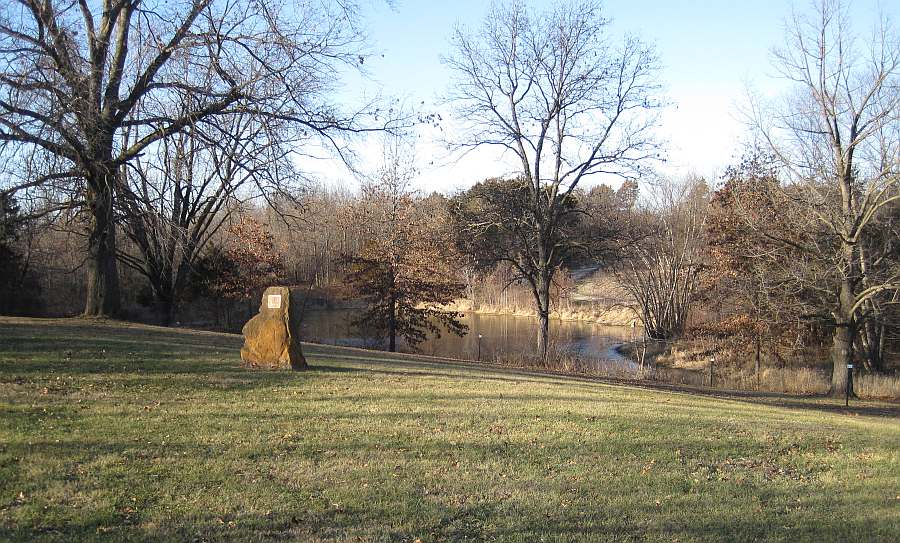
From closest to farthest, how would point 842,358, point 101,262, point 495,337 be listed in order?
1. point 101,262
2. point 842,358
3. point 495,337

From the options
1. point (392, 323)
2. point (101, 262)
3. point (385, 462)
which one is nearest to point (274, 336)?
point (385, 462)

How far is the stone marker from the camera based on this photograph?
10.8 metres

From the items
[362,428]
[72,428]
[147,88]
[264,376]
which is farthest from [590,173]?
[72,428]

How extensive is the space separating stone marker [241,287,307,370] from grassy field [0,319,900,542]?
38 cm

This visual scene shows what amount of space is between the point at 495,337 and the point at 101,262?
725 inches

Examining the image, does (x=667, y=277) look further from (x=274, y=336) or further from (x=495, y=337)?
(x=274, y=336)

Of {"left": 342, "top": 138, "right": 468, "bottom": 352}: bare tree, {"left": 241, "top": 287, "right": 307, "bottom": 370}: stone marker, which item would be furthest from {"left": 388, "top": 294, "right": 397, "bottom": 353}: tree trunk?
{"left": 241, "top": 287, "right": 307, "bottom": 370}: stone marker

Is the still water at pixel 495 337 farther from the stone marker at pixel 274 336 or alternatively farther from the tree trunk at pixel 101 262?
the stone marker at pixel 274 336

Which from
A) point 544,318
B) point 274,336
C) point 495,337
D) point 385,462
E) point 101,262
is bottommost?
point 385,462

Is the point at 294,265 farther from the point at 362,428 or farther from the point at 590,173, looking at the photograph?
the point at 362,428

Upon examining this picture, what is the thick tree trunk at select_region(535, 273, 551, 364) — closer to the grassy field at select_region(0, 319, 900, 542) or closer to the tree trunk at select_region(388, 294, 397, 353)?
the tree trunk at select_region(388, 294, 397, 353)

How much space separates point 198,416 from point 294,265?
33321mm

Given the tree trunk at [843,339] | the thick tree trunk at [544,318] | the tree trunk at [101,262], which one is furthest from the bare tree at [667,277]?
the tree trunk at [101,262]

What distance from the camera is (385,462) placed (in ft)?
20.5
